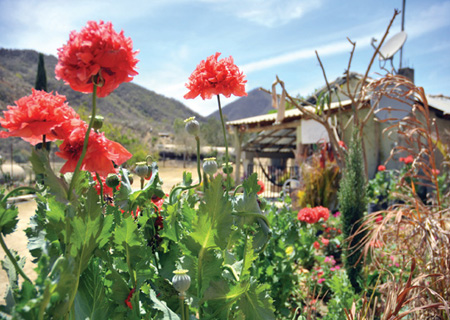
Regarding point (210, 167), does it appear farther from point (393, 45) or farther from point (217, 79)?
point (393, 45)

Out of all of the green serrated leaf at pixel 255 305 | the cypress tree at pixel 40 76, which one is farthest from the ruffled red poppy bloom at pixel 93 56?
the cypress tree at pixel 40 76

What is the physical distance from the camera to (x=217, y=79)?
96 centimetres

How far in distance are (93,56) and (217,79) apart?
1.47 ft

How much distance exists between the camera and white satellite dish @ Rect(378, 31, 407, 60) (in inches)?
256

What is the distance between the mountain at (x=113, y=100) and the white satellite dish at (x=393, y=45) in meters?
21.6

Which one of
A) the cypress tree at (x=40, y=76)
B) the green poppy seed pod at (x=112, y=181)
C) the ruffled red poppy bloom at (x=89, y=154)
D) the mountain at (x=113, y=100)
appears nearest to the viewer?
the ruffled red poppy bloom at (x=89, y=154)

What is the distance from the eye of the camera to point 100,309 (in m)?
0.70

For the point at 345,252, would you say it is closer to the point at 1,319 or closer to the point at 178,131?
the point at 1,319

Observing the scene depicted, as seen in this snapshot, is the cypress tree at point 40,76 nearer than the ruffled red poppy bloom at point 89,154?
No

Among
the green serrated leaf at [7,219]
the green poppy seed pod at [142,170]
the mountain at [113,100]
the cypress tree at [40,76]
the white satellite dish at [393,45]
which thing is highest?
the mountain at [113,100]

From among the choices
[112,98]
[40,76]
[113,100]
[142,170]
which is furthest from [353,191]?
[112,98]

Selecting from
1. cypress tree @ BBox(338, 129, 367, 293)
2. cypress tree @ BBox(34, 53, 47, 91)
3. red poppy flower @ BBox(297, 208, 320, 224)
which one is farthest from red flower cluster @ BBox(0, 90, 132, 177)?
cypress tree @ BBox(34, 53, 47, 91)

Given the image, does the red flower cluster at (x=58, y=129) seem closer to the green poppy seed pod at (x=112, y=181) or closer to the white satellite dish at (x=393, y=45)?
the green poppy seed pod at (x=112, y=181)

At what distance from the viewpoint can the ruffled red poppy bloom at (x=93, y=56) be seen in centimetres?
58
